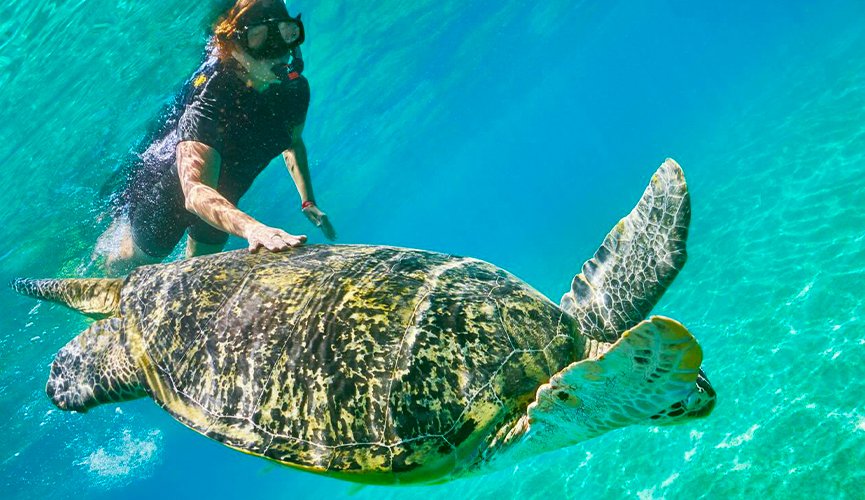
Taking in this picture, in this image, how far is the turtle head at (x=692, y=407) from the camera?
6.64 ft

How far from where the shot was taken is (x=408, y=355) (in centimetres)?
224

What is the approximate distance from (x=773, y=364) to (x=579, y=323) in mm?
6616

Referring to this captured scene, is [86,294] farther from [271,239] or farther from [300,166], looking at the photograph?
[300,166]

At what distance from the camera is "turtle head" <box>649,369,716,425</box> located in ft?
6.64

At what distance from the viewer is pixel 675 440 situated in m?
7.56

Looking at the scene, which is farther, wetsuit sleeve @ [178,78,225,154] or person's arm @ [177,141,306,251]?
wetsuit sleeve @ [178,78,225,154]

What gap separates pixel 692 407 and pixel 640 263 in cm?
91

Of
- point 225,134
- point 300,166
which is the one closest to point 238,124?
point 225,134

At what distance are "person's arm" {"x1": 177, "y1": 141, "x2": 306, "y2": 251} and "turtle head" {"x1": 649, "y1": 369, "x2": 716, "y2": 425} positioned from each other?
2085 millimetres

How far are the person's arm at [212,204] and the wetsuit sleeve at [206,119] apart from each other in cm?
17

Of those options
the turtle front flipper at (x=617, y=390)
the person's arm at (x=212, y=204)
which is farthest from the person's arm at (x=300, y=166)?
the turtle front flipper at (x=617, y=390)

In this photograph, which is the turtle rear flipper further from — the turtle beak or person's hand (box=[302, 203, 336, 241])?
person's hand (box=[302, 203, 336, 241])

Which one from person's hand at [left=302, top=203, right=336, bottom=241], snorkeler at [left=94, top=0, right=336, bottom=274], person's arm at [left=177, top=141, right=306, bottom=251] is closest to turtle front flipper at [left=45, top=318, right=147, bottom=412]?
person's arm at [left=177, top=141, right=306, bottom=251]

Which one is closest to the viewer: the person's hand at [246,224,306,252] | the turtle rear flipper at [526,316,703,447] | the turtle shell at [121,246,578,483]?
the turtle rear flipper at [526,316,703,447]
